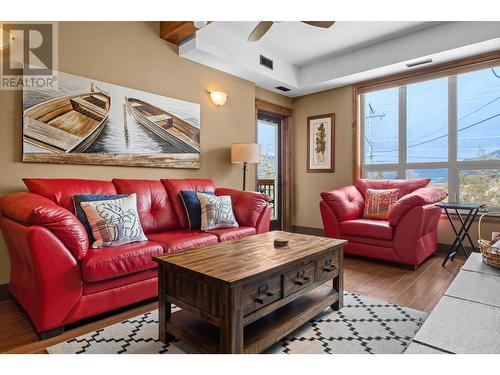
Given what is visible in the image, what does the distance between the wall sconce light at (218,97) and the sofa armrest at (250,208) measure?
143 cm

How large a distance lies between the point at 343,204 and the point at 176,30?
9.24ft

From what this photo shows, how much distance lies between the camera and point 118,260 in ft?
6.46

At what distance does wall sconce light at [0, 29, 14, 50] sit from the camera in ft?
7.75

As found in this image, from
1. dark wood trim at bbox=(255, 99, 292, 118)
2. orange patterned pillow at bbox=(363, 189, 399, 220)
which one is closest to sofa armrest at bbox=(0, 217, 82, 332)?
orange patterned pillow at bbox=(363, 189, 399, 220)

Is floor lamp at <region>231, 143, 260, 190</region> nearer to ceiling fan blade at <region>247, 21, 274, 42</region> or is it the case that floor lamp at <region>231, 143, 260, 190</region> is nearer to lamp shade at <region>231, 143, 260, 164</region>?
lamp shade at <region>231, 143, 260, 164</region>

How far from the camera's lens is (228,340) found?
1.36 m

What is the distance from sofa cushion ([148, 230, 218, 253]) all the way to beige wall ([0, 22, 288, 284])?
0.94 metres

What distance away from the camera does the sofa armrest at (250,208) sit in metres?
3.10

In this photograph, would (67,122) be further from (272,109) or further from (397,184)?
(397,184)

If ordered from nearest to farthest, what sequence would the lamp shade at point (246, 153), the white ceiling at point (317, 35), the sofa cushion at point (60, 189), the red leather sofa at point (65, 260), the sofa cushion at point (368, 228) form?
the red leather sofa at point (65, 260), the sofa cushion at point (60, 189), the sofa cushion at point (368, 228), the white ceiling at point (317, 35), the lamp shade at point (246, 153)

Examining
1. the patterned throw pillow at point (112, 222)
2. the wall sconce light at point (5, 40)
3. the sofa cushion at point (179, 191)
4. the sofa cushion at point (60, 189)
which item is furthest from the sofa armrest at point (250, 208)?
the wall sconce light at point (5, 40)

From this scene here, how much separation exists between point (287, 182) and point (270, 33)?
8.13ft

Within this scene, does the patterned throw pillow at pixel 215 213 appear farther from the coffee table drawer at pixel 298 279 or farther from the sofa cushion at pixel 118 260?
the coffee table drawer at pixel 298 279
